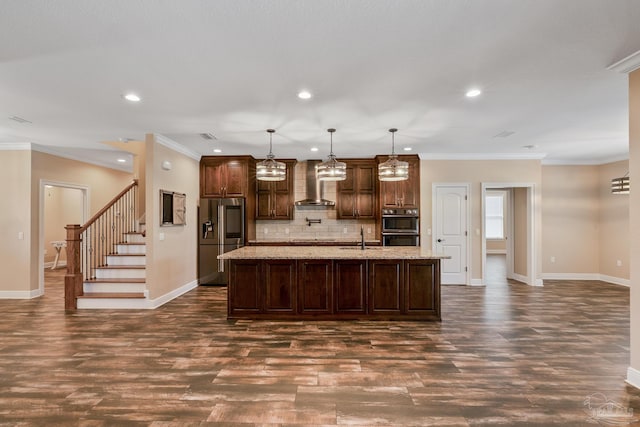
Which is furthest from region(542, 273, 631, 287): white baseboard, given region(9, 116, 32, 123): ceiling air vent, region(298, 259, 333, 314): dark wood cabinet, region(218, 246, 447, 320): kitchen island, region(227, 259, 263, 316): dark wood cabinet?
region(9, 116, 32, 123): ceiling air vent

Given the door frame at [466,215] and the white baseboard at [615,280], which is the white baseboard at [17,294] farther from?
the white baseboard at [615,280]

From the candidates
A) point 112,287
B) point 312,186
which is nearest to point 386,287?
point 312,186

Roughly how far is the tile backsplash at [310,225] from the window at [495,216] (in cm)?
766

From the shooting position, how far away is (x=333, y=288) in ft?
14.8

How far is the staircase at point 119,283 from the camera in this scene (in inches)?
200

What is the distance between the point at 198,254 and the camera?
22.5ft

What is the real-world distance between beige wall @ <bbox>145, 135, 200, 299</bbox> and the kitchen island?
4.88 feet

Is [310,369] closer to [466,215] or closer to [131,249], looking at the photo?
[131,249]

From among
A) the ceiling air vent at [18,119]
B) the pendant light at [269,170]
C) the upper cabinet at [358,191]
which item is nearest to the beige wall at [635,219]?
the pendant light at [269,170]

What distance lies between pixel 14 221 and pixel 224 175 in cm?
367

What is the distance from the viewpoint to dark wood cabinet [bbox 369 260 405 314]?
4.49 m

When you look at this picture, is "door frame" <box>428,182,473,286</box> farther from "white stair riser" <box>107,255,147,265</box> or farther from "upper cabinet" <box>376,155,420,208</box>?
"white stair riser" <box>107,255,147,265</box>

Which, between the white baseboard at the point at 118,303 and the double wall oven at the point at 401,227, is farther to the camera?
the double wall oven at the point at 401,227

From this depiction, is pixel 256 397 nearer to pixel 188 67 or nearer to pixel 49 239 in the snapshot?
pixel 188 67
